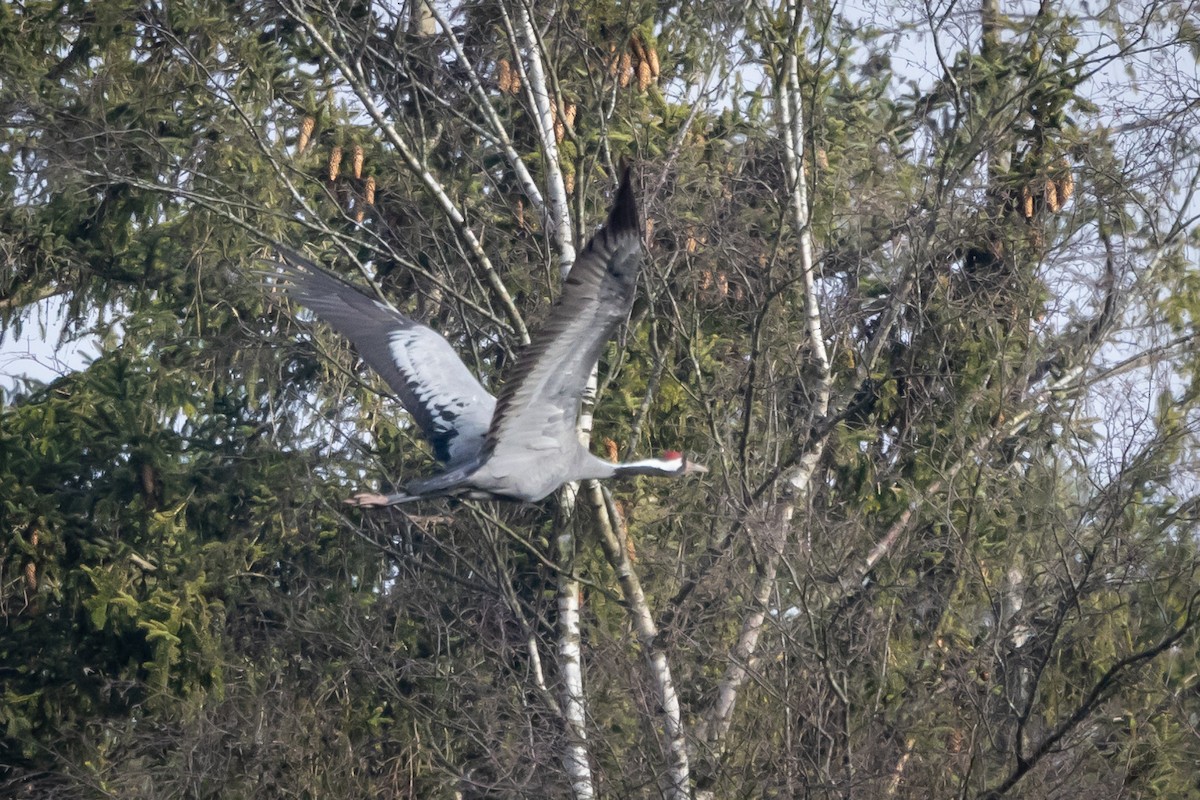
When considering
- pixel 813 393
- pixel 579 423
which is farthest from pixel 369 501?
pixel 813 393

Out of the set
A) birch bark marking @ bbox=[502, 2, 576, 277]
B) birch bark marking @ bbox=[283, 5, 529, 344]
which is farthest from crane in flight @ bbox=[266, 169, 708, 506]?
birch bark marking @ bbox=[502, 2, 576, 277]

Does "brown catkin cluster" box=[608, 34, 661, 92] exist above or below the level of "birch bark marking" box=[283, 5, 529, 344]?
above

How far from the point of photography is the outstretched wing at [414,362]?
922 centimetres

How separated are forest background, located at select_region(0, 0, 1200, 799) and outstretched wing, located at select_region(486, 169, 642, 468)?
2.78 ft

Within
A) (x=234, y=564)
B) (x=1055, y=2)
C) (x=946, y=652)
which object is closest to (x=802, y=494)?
(x=946, y=652)

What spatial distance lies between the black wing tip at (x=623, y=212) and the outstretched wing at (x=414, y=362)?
1858 mm

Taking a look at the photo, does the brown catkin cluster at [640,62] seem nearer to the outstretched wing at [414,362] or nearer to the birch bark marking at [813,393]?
the birch bark marking at [813,393]

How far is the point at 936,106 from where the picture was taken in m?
11.8

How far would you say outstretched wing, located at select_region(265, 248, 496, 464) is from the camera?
30.2 feet

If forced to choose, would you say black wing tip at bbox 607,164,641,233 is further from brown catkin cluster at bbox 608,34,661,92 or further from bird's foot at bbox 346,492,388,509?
brown catkin cluster at bbox 608,34,661,92

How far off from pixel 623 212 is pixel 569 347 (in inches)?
30.4

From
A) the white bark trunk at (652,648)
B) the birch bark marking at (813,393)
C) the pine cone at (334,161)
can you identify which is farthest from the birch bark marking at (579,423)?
the pine cone at (334,161)

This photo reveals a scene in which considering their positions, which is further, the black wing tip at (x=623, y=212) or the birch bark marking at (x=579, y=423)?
the birch bark marking at (x=579, y=423)

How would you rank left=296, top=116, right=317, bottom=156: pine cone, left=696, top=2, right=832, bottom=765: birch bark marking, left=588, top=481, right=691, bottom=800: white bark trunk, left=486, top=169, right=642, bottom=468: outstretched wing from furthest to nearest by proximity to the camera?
left=296, top=116, right=317, bottom=156: pine cone → left=696, top=2, right=832, bottom=765: birch bark marking → left=588, top=481, right=691, bottom=800: white bark trunk → left=486, top=169, right=642, bottom=468: outstretched wing
